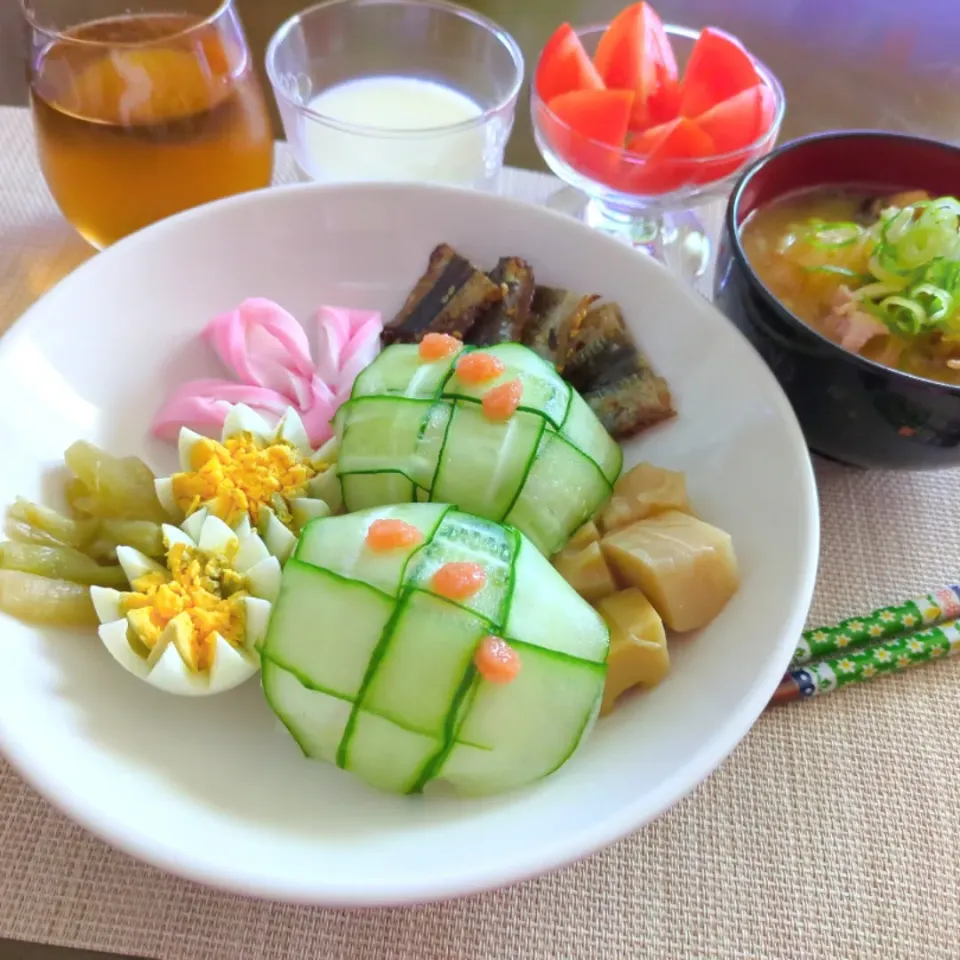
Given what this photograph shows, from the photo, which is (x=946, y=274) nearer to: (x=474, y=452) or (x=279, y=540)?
(x=474, y=452)

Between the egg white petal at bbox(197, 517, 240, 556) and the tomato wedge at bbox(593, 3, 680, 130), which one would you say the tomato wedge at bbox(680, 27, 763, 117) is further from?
the egg white petal at bbox(197, 517, 240, 556)

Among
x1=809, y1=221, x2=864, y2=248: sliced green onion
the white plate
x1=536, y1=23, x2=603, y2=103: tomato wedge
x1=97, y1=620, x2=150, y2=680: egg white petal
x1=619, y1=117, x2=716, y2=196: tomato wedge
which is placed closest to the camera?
the white plate

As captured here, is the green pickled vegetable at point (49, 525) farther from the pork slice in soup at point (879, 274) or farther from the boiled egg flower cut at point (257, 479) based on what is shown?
the pork slice in soup at point (879, 274)

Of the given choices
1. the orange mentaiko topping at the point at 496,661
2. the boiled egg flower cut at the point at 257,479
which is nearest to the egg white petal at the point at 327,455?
the boiled egg flower cut at the point at 257,479

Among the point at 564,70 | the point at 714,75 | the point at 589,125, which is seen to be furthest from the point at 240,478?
the point at 714,75

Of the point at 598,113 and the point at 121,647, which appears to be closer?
the point at 121,647

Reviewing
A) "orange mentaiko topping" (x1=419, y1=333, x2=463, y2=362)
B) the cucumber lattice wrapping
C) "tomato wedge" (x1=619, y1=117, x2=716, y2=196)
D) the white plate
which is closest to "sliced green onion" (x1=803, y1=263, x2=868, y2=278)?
the white plate

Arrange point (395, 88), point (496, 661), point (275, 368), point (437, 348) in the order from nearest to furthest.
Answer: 1. point (496, 661)
2. point (437, 348)
3. point (275, 368)
4. point (395, 88)
